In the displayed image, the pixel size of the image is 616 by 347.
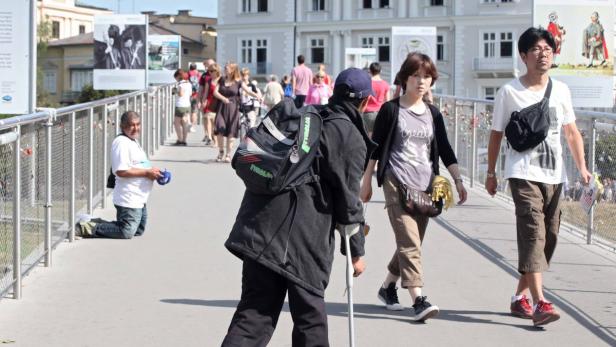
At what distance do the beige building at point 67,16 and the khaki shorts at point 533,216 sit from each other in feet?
412

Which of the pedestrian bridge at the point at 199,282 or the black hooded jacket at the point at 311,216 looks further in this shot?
the pedestrian bridge at the point at 199,282

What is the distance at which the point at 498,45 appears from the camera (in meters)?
85.9

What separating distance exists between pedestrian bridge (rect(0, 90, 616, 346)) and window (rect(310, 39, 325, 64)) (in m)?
79.2

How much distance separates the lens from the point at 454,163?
27.5 feet

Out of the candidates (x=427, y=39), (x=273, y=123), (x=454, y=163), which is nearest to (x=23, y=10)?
(x=454, y=163)

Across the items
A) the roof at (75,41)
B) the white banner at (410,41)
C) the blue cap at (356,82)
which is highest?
the roof at (75,41)

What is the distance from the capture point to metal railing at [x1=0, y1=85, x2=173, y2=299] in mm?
8172

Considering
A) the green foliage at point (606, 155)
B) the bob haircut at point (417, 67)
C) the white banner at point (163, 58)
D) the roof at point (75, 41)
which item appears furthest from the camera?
the roof at point (75, 41)

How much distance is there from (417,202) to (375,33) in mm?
83673

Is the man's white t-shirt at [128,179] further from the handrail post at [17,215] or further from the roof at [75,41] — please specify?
the roof at [75,41]

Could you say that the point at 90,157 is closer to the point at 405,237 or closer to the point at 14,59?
the point at 14,59

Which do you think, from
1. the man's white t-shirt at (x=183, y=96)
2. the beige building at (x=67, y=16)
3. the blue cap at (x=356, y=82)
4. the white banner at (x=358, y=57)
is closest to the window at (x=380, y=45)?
the white banner at (x=358, y=57)

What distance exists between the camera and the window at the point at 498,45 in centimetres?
8588

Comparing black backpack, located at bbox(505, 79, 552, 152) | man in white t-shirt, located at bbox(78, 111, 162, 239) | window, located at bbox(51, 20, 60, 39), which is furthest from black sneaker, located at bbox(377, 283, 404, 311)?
window, located at bbox(51, 20, 60, 39)
